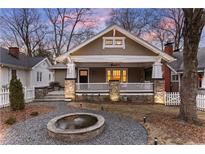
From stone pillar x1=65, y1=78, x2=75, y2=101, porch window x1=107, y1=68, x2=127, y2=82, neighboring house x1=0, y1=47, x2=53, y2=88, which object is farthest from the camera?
porch window x1=107, y1=68, x2=127, y2=82

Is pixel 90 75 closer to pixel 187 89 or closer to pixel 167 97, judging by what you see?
pixel 167 97

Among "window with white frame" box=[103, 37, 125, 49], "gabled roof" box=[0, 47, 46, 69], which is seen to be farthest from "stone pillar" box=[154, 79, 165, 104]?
"gabled roof" box=[0, 47, 46, 69]

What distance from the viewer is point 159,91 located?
8484 mm

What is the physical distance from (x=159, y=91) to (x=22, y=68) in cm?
664

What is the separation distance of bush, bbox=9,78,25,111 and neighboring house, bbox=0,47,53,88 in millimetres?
605

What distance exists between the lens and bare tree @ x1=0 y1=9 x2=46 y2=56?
19.0 ft

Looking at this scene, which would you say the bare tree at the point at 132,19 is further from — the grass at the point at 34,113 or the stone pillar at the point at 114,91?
the grass at the point at 34,113

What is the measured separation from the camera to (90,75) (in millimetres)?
10812

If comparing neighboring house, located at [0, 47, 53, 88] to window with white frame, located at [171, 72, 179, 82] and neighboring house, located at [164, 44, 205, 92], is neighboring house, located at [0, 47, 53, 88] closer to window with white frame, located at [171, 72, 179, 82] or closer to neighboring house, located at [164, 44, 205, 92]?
neighboring house, located at [164, 44, 205, 92]

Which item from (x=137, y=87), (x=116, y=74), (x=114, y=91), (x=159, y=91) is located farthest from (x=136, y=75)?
(x=114, y=91)

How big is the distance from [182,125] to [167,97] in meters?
3.43

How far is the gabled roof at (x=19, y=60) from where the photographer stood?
7.76m

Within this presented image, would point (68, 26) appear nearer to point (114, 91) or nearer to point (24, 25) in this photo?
point (24, 25)
